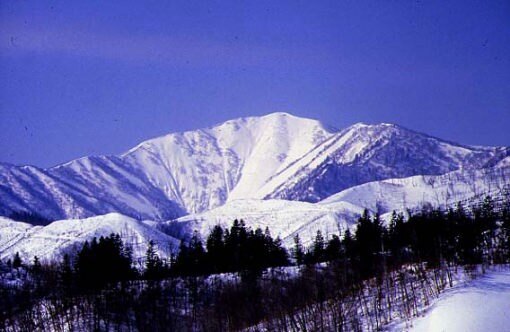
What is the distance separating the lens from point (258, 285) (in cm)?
7612

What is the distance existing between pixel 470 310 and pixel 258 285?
138ft

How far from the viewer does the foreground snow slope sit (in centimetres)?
3416

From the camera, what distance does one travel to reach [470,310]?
3562 cm

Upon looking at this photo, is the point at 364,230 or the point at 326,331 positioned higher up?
the point at 364,230

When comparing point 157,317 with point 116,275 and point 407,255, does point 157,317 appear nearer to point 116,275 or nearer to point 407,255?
point 116,275

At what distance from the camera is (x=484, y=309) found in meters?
35.9

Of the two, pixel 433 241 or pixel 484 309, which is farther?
pixel 433 241

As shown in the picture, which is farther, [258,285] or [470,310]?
[258,285]

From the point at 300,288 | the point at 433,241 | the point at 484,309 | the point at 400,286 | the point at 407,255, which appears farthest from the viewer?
the point at 407,255

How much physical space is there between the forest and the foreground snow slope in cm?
194

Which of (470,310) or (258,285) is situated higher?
(258,285)

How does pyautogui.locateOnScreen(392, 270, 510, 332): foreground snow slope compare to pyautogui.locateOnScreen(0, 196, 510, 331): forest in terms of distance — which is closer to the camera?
pyautogui.locateOnScreen(392, 270, 510, 332): foreground snow slope

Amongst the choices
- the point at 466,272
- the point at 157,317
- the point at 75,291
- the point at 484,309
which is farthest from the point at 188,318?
the point at 484,309

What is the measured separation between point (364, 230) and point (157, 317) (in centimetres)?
2802
